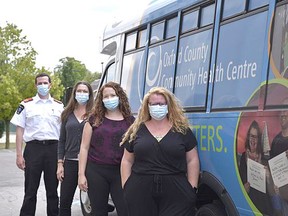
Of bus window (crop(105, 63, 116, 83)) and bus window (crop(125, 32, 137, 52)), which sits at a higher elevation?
bus window (crop(125, 32, 137, 52))

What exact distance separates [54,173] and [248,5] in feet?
11.7

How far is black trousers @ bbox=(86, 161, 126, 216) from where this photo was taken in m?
5.14

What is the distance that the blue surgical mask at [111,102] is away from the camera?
5.14m

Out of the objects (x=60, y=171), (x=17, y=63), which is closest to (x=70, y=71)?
(x=17, y=63)

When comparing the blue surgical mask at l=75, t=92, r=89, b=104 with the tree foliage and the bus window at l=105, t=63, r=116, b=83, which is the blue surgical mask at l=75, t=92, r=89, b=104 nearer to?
the bus window at l=105, t=63, r=116, b=83

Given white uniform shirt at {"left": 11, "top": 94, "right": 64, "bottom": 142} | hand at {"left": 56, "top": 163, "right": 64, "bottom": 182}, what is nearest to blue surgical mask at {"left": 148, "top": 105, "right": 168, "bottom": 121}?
hand at {"left": 56, "top": 163, "right": 64, "bottom": 182}

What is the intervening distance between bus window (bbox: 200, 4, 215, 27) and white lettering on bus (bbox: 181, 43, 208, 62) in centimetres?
20

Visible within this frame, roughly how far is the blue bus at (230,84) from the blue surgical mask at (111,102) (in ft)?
1.97

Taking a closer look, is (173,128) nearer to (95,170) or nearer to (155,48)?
(95,170)

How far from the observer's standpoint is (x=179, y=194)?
440 centimetres

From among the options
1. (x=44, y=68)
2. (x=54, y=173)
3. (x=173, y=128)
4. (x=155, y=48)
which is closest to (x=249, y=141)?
(x=173, y=128)

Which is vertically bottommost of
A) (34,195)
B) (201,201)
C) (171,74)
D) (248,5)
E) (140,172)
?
(34,195)

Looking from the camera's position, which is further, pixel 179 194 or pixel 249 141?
pixel 179 194

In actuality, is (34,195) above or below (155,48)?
below
